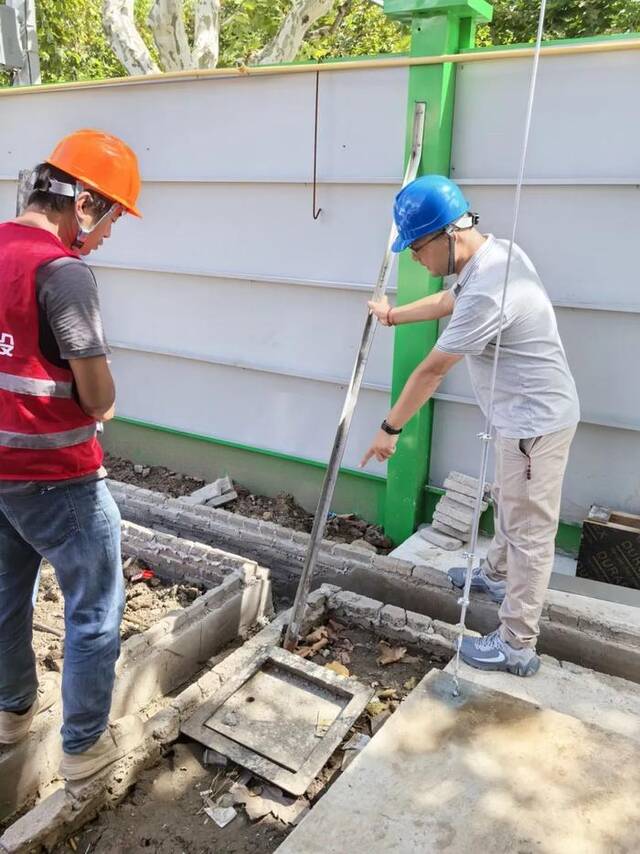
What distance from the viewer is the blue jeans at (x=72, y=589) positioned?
2.28 m

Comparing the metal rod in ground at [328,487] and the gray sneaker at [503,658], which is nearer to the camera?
the gray sneaker at [503,658]

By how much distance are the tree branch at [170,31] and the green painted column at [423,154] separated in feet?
19.5

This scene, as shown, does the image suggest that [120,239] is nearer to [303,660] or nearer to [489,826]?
[303,660]

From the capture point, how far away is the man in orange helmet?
2080 mm

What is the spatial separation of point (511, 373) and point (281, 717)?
5.93 ft

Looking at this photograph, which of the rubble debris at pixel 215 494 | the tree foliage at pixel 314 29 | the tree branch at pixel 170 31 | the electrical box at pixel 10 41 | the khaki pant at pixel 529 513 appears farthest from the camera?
the tree foliage at pixel 314 29

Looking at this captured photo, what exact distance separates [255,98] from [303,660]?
3578 mm

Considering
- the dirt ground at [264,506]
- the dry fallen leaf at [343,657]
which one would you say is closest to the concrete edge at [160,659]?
the dry fallen leaf at [343,657]

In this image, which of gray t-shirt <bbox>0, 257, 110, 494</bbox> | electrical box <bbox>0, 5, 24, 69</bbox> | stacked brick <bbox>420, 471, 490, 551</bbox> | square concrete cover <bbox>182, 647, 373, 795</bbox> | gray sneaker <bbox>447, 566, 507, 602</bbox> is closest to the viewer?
gray t-shirt <bbox>0, 257, 110, 494</bbox>

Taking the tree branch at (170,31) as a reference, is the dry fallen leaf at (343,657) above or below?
below

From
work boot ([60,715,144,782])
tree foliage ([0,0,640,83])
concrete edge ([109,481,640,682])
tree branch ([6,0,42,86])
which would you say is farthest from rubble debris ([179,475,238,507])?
tree foliage ([0,0,640,83])

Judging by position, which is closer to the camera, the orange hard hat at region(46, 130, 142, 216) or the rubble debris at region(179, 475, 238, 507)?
the orange hard hat at region(46, 130, 142, 216)

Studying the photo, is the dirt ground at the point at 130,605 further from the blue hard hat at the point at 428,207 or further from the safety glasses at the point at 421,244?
the blue hard hat at the point at 428,207

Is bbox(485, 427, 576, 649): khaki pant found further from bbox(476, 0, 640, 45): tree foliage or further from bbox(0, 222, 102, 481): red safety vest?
bbox(476, 0, 640, 45): tree foliage
